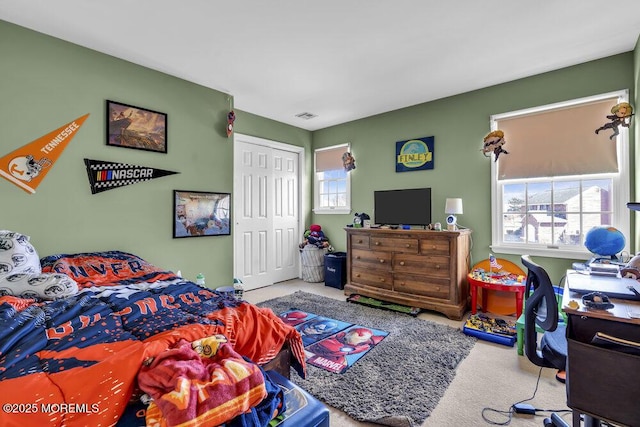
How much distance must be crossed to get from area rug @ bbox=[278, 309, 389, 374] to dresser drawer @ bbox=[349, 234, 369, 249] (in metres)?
1.10

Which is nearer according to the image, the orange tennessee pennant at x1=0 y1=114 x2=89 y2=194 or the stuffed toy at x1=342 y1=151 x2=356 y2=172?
the orange tennessee pennant at x1=0 y1=114 x2=89 y2=194

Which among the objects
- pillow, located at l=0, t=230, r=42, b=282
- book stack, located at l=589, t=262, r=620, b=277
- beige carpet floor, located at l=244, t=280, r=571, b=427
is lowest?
beige carpet floor, located at l=244, t=280, r=571, b=427

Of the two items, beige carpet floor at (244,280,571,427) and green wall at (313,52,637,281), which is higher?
green wall at (313,52,637,281)

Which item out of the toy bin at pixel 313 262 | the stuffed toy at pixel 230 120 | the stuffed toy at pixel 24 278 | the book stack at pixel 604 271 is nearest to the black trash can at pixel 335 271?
the toy bin at pixel 313 262

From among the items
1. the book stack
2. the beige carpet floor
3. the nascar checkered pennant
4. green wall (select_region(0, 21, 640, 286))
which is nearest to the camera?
the beige carpet floor

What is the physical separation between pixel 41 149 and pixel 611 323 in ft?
12.4

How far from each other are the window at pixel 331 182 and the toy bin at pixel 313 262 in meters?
0.69

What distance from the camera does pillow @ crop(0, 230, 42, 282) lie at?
1821mm

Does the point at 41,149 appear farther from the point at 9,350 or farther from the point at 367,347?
the point at 367,347

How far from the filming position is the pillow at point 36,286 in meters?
1.67

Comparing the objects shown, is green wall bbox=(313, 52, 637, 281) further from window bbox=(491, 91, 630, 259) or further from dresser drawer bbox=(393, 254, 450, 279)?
dresser drawer bbox=(393, 254, 450, 279)

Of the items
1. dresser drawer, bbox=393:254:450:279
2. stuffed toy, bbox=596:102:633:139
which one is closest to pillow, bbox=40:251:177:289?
dresser drawer, bbox=393:254:450:279

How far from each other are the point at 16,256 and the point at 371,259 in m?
3.22

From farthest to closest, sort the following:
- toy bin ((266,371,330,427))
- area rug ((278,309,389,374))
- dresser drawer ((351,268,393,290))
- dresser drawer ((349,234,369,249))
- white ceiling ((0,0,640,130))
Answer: dresser drawer ((349,234,369,249)) → dresser drawer ((351,268,393,290)) → area rug ((278,309,389,374)) → white ceiling ((0,0,640,130)) → toy bin ((266,371,330,427))
